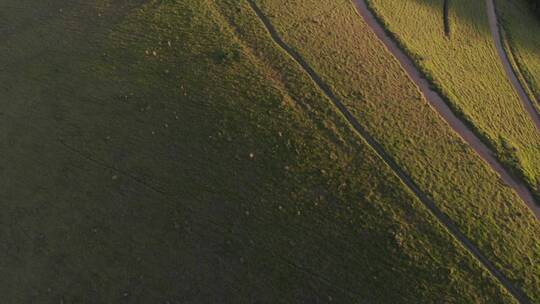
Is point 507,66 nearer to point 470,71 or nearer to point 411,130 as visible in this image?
point 470,71

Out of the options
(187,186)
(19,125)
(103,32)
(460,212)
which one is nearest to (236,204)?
(187,186)

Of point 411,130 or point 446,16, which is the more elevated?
point 446,16

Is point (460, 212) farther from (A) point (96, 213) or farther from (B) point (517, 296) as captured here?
(A) point (96, 213)

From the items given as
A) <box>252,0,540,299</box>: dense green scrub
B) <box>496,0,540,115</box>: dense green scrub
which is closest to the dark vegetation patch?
<box>496,0,540,115</box>: dense green scrub

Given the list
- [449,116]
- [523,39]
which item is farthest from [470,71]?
[523,39]

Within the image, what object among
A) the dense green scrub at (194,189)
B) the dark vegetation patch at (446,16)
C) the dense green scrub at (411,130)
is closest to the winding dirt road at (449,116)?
the dense green scrub at (411,130)

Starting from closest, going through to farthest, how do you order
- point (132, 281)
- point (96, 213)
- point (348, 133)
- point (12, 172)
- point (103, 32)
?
point (132, 281) < point (96, 213) < point (12, 172) < point (348, 133) < point (103, 32)

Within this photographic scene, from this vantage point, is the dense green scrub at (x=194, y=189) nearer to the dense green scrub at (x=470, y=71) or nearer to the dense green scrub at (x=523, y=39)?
the dense green scrub at (x=470, y=71)
